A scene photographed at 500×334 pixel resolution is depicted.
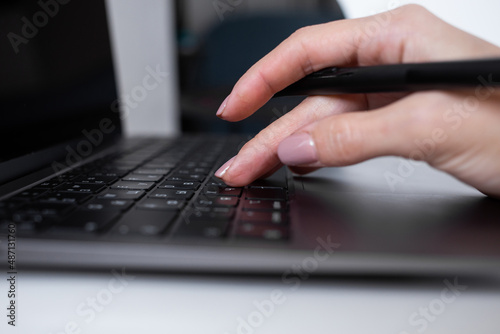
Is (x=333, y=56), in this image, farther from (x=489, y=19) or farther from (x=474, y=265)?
(x=489, y=19)

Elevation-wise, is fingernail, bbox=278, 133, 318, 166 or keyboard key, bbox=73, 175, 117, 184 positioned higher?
fingernail, bbox=278, 133, 318, 166

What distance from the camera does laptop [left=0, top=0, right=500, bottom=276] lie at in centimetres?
24

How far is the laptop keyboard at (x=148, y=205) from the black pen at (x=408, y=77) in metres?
0.12

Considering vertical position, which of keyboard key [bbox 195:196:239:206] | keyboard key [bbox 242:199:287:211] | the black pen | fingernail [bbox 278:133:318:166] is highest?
the black pen

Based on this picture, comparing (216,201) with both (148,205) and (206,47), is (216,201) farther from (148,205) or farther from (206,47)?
(206,47)

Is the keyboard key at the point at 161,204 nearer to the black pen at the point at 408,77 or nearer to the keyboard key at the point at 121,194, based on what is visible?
the keyboard key at the point at 121,194

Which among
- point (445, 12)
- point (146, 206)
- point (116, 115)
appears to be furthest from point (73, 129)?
point (445, 12)

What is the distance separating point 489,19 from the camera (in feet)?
2.62

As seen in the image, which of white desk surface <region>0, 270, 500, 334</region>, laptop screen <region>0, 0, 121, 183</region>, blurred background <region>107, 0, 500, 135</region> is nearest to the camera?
white desk surface <region>0, 270, 500, 334</region>

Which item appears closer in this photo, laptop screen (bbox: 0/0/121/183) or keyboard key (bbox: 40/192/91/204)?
keyboard key (bbox: 40/192/91/204)

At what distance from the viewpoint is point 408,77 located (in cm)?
30

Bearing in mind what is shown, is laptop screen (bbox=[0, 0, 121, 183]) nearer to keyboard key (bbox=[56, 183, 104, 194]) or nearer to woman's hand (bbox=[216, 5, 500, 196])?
keyboard key (bbox=[56, 183, 104, 194])

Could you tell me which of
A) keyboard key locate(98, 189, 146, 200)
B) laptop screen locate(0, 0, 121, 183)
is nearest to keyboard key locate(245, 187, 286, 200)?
keyboard key locate(98, 189, 146, 200)

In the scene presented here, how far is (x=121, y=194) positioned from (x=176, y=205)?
7 centimetres
